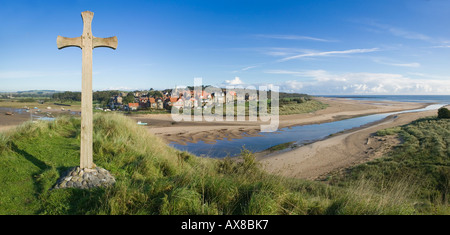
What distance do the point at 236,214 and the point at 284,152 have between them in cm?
1426

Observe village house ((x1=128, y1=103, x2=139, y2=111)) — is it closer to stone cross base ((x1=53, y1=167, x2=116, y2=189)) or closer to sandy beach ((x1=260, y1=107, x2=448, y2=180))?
sandy beach ((x1=260, y1=107, x2=448, y2=180))

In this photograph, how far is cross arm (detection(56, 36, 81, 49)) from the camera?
5.08 m

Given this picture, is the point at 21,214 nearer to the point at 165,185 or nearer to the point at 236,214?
the point at 165,185

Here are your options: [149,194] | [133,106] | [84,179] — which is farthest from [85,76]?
[133,106]

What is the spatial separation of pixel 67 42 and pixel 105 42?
75 centimetres

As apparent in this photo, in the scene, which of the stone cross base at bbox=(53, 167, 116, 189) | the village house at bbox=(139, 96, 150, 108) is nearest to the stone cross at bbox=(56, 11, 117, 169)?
the stone cross base at bbox=(53, 167, 116, 189)

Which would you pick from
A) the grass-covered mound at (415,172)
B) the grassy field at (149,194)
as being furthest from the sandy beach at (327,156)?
the grassy field at (149,194)

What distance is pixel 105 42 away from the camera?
17.4 feet

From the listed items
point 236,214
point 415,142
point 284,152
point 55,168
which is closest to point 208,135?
point 284,152

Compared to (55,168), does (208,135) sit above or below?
below

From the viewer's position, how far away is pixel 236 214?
12.0ft

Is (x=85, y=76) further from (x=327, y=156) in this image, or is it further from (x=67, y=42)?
(x=327, y=156)

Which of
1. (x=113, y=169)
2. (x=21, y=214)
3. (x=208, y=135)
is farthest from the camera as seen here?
(x=208, y=135)

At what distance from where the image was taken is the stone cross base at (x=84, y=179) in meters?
4.54
